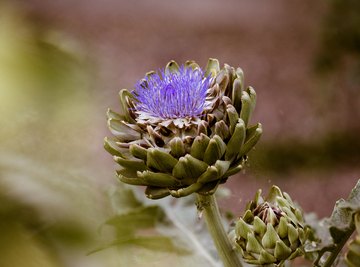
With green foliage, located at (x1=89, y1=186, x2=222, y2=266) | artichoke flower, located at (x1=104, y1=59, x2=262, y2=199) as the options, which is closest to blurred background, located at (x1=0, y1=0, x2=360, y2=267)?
green foliage, located at (x1=89, y1=186, x2=222, y2=266)

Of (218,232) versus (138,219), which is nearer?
(218,232)

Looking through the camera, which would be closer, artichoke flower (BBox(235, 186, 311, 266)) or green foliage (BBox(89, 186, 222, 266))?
artichoke flower (BBox(235, 186, 311, 266))

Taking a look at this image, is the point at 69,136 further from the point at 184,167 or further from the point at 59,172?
the point at 184,167

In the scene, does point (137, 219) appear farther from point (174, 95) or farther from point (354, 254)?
point (354, 254)

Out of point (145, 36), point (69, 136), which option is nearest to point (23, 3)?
point (145, 36)

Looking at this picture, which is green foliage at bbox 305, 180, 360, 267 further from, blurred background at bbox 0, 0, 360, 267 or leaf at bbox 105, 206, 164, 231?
leaf at bbox 105, 206, 164, 231

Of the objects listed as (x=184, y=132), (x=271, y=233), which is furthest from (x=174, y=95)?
(x=271, y=233)
